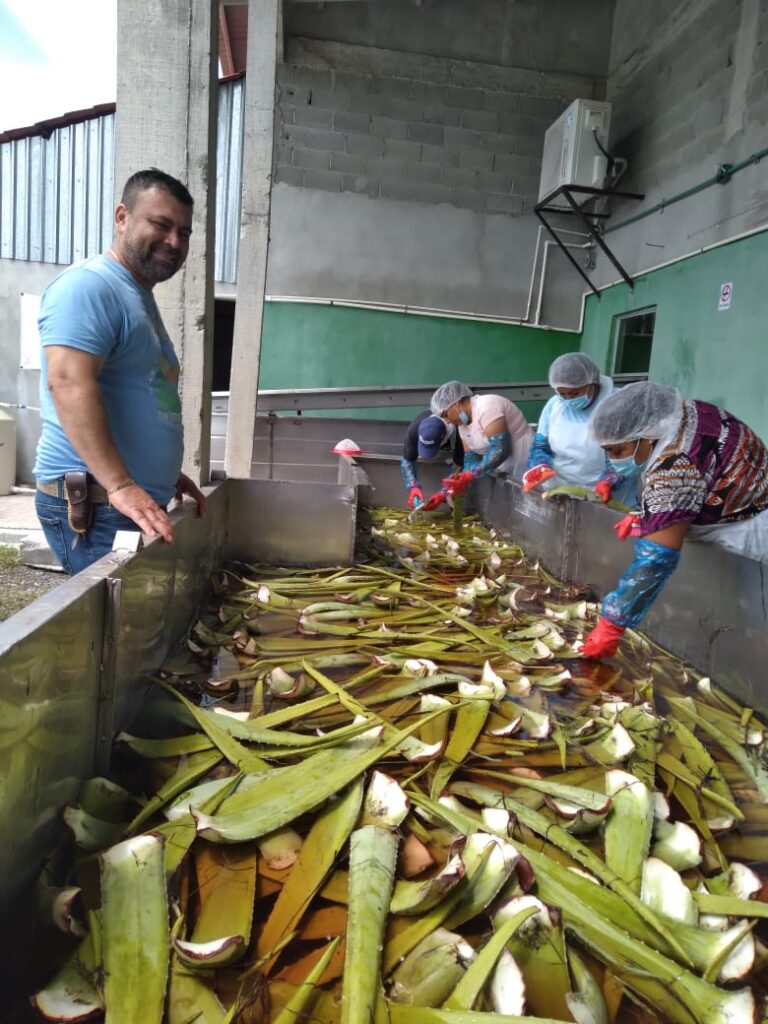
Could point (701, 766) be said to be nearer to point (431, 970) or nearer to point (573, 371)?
point (431, 970)

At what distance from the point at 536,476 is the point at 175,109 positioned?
274 cm

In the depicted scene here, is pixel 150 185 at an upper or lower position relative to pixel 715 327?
lower

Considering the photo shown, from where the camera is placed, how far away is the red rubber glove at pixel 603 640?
2.40 metres

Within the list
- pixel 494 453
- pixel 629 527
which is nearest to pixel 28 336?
pixel 494 453

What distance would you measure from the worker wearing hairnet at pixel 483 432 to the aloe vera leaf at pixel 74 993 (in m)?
4.26

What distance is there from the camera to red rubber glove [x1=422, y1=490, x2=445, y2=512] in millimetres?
5418

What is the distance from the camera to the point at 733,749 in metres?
1.84

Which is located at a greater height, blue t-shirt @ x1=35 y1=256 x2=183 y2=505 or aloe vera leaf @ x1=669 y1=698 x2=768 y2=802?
blue t-shirt @ x1=35 y1=256 x2=183 y2=505

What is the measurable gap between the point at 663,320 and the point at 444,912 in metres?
7.07

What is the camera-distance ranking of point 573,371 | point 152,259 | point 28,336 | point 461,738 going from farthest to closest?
point 28,336 → point 573,371 → point 152,259 → point 461,738

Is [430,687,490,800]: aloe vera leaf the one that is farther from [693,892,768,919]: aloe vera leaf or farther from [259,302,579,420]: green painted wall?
[259,302,579,420]: green painted wall

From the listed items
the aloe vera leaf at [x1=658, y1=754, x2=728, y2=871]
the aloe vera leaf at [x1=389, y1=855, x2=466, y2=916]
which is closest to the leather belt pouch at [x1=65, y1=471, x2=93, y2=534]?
the aloe vera leaf at [x1=389, y1=855, x2=466, y2=916]

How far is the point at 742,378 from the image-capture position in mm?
5742

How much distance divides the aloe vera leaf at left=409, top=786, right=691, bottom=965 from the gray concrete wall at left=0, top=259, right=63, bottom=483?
824 centimetres
